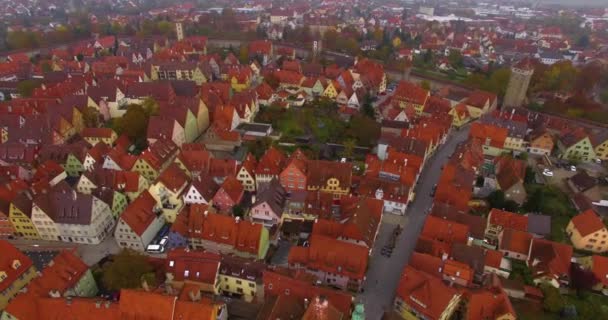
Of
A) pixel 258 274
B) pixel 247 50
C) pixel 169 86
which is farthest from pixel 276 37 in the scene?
pixel 258 274

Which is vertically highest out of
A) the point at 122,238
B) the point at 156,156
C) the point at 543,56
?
the point at 543,56

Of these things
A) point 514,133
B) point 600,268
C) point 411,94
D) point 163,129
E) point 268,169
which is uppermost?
Result: point 411,94

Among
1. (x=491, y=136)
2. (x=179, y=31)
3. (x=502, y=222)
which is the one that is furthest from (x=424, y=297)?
(x=179, y=31)

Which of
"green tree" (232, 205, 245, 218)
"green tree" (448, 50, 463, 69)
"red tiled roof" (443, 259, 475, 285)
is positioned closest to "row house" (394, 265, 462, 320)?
"red tiled roof" (443, 259, 475, 285)

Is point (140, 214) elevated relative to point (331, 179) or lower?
lower

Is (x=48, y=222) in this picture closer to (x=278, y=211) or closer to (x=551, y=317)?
(x=278, y=211)

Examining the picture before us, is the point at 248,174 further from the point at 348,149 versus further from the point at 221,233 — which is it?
the point at 348,149

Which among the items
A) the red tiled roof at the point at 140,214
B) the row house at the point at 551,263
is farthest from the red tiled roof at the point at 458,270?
the red tiled roof at the point at 140,214
